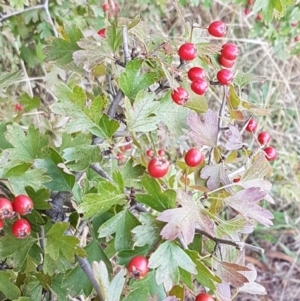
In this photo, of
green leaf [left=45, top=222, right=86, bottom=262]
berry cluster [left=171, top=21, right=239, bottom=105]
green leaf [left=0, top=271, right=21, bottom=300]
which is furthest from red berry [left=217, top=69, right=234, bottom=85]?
green leaf [left=0, top=271, right=21, bottom=300]

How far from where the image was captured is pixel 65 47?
2.64 feet

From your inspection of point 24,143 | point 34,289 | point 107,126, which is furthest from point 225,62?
point 34,289

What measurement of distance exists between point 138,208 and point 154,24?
1.80 m

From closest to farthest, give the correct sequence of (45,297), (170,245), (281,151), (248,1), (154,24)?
(170,245), (45,297), (248,1), (154,24), (281,151)

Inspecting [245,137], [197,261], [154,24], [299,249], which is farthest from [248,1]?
[197,261]

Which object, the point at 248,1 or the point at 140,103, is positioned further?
the point at 248,1

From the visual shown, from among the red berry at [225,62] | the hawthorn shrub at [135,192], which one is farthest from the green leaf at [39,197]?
the red berry at [225,62]

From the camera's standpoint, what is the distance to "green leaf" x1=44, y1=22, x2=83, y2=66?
2.61ft

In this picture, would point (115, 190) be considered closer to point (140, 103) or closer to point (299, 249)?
point (140, 103)

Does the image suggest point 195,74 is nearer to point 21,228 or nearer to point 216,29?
point 216,29

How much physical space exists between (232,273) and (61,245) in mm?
229

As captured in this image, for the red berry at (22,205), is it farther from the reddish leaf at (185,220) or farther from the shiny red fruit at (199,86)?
the shiny red fruit at (199,86)

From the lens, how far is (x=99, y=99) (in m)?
0.70

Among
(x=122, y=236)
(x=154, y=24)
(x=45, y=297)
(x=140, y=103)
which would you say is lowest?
(x=154, y=24)
